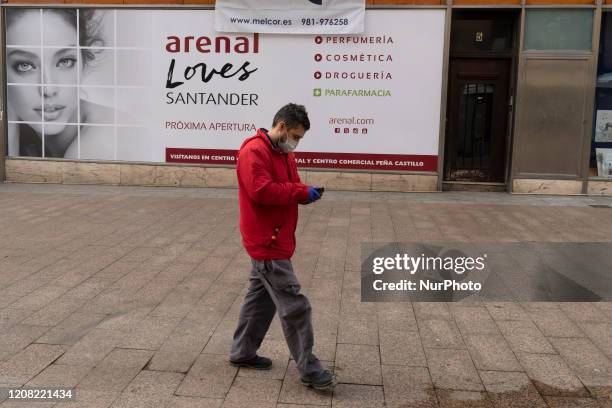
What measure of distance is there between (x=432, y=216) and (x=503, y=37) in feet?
15.6

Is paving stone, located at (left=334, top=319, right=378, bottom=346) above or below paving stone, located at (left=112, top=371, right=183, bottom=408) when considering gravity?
above

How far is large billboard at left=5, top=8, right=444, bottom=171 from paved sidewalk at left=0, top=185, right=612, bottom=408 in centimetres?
371

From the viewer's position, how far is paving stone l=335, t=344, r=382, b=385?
3953 mm

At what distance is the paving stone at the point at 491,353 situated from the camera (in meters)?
4.16

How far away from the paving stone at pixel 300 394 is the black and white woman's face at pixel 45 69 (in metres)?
10.4

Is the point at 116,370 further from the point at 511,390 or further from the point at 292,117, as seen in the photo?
the point at 511,390

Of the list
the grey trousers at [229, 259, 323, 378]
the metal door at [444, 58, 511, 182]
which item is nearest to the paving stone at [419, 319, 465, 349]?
the grey trousers at [229, 259, 323, 378]

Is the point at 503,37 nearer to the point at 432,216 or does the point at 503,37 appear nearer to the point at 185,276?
the point at 432,216

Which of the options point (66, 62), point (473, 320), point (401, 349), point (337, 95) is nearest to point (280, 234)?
point (401, 349)

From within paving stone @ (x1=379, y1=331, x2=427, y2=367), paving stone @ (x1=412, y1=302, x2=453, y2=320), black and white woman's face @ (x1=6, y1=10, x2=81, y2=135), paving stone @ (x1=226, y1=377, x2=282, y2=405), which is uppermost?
black and white woman's face @ (x1=6, y1=10, x2=81, y2=135)

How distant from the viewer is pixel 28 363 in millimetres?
4059

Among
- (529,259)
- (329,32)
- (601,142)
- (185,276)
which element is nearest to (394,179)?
(329,32)

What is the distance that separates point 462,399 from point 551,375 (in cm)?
74

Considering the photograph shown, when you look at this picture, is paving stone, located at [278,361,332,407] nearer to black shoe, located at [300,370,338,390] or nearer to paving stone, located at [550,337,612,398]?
black shoe, located at [300,370,338,390]
